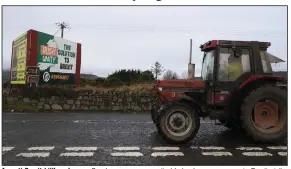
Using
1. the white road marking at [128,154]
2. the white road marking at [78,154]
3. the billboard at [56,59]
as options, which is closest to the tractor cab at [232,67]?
the white road marking at [128,154]

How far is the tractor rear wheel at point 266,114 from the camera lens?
671cm

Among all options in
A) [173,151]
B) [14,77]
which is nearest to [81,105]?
[14,77]

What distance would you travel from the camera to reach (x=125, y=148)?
20.7 feet

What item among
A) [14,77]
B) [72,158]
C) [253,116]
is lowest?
[72,158]

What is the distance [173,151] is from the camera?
6.07 m

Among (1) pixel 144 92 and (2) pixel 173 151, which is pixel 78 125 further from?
(1) pixel 144 92

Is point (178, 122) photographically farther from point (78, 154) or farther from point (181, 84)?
point (78, 154)

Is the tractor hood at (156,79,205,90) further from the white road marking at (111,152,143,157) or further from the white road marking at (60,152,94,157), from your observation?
the white road marking at (60,152,94,157)

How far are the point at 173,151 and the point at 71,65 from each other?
14926mm

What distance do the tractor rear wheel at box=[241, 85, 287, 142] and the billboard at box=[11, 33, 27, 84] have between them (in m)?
13.2

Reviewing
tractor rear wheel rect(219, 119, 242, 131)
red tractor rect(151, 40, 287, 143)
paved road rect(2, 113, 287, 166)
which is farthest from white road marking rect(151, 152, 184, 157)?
tractor rear wheel rect(219, 119, 242, 131)

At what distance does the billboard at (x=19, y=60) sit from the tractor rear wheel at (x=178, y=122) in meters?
12.1

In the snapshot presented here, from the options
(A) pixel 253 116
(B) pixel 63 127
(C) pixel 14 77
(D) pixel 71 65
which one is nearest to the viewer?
(A) pixel 253 116

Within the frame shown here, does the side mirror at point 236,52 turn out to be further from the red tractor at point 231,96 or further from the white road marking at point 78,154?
the white road marking at point 78,154
